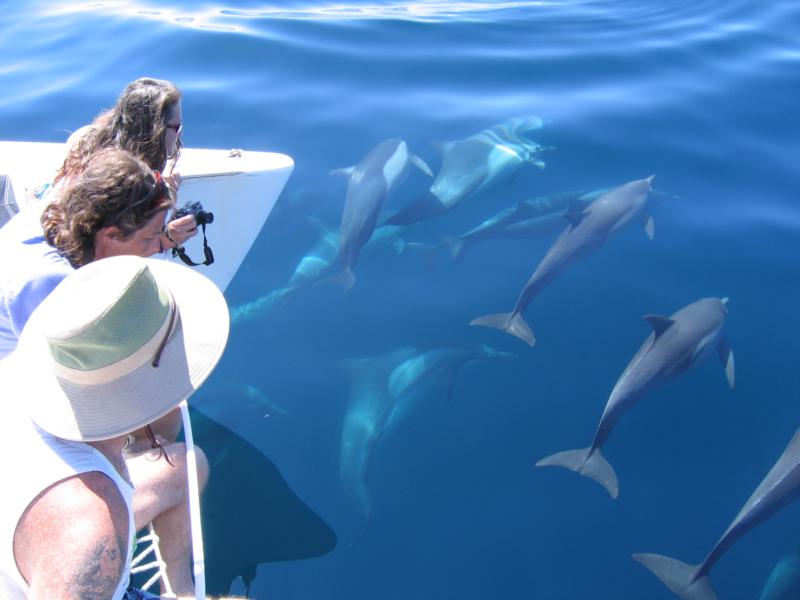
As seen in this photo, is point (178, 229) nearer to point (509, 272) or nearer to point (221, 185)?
point (221, 185)

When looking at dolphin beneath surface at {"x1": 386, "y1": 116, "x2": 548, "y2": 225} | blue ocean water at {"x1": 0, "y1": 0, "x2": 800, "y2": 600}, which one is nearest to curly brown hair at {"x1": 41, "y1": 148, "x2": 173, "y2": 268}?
blue ocean water at {"x1": 0, "y1": 0, "x2": 800, "y2": 600}

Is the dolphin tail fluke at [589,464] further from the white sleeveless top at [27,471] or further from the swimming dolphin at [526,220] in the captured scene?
the white sleeveless top at [27,471]

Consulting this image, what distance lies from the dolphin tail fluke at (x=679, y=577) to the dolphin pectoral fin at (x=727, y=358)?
1.33m

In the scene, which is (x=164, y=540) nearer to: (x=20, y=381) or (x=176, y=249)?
(x=20, y=381)

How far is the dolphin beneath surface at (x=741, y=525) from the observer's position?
3572mm

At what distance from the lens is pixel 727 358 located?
15.2 ft

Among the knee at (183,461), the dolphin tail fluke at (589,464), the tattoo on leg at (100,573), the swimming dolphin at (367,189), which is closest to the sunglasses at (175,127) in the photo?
the knee at (183,461)

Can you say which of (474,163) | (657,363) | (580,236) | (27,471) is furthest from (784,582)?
(474,163)

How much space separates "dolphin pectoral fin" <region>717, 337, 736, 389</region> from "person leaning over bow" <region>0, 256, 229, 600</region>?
10.9 ft

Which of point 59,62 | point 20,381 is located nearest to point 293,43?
point 59,62

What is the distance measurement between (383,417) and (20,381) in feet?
7.82

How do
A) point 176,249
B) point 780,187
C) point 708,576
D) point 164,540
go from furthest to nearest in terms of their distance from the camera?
point 780,187 → point 176,249 → point 708,576 → point 164,540

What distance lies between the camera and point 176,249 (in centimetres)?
404

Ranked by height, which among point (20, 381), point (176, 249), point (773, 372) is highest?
point (20, 381)
